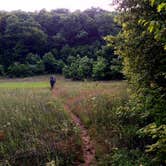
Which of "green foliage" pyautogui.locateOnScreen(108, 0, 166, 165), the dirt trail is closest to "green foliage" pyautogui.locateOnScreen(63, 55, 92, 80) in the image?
the dirt trail

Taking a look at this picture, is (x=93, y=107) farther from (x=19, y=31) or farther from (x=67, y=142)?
(x=19, y=31)

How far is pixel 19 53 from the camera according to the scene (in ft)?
180

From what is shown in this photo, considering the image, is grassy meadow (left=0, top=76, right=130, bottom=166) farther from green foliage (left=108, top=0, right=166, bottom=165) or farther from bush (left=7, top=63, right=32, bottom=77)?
bush (left=7, top=63, right=32, bottom=77)

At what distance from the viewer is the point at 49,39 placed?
191 feet

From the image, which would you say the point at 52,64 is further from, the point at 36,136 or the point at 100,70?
the point at 36,136

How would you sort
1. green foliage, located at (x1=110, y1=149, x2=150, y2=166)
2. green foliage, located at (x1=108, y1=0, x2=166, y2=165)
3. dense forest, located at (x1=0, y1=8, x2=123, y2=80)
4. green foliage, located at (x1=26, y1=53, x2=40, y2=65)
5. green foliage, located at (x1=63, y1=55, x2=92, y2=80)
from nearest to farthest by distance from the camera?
green foliage, located at (x1=108, y1=0, x2=166, y2=165) → green foliage, located at (x1=110, y1=149, x2=150, y2=166) → green foliage, located at (x1=63, y1=55, x2=92, y2=80) → dense forest, located at (x1=0, y1=8, x2=123, y2=80) → green foliage, located at (x1=26, y1=53, x2=40, y2=65)

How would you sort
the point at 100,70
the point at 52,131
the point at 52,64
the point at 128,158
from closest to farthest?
the point at 128,158 < the point at 52,131 < the point at 100,70 < the point at 52,64

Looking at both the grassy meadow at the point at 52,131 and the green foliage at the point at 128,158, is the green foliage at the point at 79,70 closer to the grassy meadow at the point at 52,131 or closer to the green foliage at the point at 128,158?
the grassy meadow at the point at 52,131

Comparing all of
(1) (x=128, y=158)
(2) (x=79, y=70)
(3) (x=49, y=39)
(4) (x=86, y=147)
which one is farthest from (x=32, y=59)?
(1) (x=128, y=158)

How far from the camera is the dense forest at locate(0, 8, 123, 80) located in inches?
2014

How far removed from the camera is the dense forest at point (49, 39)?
5116 cm

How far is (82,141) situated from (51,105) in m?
4.32

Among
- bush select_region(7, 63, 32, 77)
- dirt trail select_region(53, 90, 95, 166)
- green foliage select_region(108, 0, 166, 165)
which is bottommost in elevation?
dirt trail select_region(53, 90, 95, 166)

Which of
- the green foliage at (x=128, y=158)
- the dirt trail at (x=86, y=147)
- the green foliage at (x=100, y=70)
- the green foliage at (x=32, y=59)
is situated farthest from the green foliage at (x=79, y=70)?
the green foliage at (x=128, y=158)
